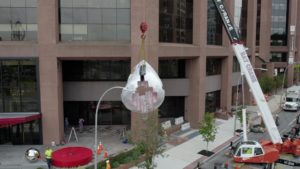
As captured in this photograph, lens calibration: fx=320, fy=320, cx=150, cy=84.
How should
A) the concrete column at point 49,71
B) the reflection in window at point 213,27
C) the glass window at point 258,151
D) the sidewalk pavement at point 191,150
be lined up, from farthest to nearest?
the reflection in window at point 213,27 → the concrete column at point 49,71 → the sidewalk pavement at point 191,150 → the glass window at point 258,151

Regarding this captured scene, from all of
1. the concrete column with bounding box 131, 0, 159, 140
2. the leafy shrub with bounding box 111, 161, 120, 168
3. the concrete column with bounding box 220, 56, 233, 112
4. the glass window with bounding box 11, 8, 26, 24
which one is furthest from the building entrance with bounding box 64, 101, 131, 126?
the concrete column with bounding box 220, 56, 233, 112

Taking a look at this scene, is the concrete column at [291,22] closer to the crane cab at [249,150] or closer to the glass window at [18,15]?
the crane cab at [249,150]

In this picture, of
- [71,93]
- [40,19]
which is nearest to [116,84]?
[71,93]

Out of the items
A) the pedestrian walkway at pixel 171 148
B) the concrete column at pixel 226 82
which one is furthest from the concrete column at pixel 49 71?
the concrete column at pixel 226 82

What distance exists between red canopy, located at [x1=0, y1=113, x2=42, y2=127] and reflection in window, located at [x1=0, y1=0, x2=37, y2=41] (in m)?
7.13

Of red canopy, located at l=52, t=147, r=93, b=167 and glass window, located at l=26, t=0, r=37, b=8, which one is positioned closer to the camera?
red canopy, located at l=52, t=147, r=93, b=167

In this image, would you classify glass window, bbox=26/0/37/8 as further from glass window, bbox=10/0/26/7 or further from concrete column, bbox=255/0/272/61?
concrete column, bbox=255/0/272/61

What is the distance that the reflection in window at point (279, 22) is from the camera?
269 feet

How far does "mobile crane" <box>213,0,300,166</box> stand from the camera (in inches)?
1015

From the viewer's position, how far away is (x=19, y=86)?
100.0 ft

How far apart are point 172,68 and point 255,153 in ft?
55.3

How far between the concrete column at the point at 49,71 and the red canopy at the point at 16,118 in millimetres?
1113

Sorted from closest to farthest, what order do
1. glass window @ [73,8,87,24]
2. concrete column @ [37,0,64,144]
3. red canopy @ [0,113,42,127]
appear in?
red canopy @ [0,113,42,127]
concrete column @ [37,0,64,144]
glass window @ [73,8,87,24]

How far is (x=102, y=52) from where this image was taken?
30.6 metres
